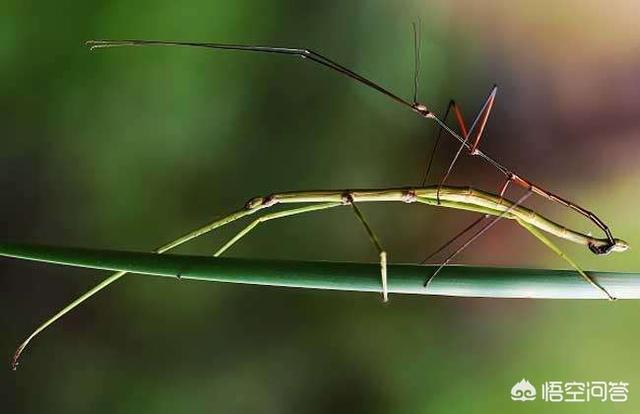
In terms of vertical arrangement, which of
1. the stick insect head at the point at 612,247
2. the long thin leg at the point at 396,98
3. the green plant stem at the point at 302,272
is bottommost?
the green plant stem at the point at 302,272

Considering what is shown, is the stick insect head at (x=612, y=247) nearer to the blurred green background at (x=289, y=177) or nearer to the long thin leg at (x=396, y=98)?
the long thin leg at (x=396, y=98)

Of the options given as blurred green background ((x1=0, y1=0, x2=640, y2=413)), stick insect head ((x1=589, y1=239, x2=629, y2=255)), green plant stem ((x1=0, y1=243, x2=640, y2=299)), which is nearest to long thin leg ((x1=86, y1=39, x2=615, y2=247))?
stick insect head ((x1=589, y1=239, x2=629, y2=255))

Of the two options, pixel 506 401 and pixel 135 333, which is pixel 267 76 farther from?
pixel 506 401

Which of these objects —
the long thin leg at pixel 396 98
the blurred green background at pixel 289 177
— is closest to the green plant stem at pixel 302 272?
the long thin leg at pixel 396 98

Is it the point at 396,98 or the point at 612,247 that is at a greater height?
the point at 396,98

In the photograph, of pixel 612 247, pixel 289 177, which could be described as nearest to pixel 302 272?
pixel 612 247

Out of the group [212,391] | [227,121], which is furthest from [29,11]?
[212,391]

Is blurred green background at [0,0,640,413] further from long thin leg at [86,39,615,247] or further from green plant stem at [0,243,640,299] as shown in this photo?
green plant stem at [0,243,640,299]

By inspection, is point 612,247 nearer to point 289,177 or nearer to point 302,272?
point 302,272
